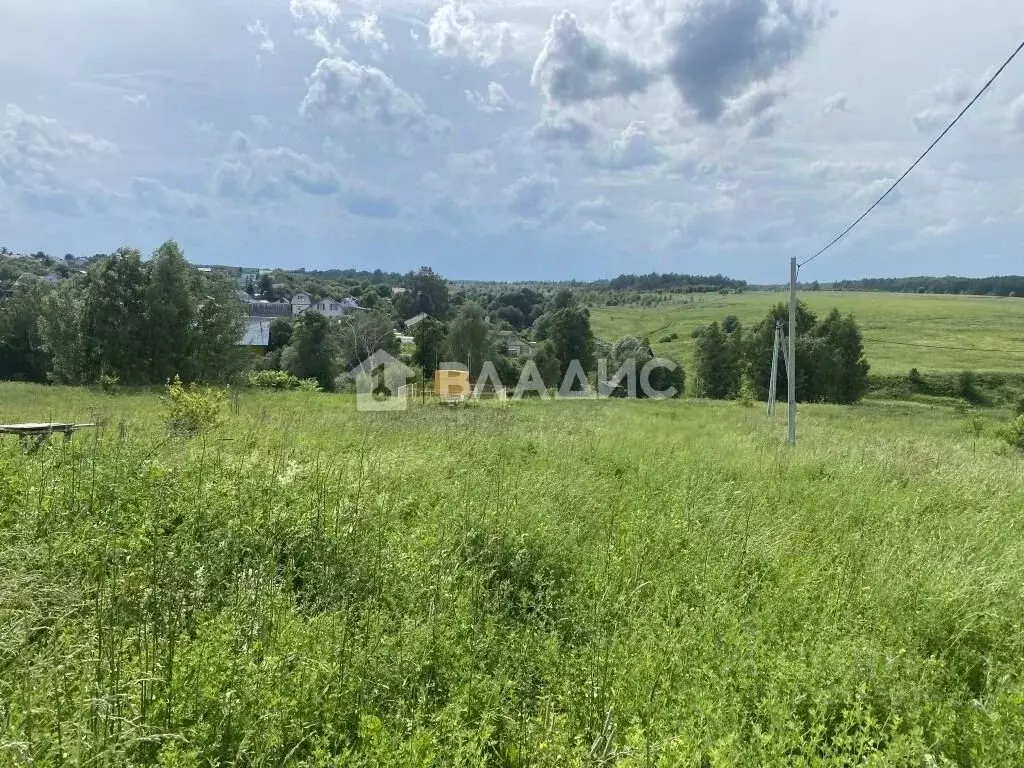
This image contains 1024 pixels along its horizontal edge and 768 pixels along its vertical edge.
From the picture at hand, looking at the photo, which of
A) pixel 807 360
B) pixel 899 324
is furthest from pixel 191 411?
pixel 899 324

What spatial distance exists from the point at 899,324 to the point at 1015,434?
7402 cm

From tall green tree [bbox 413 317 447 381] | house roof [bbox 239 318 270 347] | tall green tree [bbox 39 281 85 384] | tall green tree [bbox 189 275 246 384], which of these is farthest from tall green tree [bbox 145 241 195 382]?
tall green tree [bbox 413 317 447 381]

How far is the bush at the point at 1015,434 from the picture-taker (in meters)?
16.9

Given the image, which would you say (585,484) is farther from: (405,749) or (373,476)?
(405,749)

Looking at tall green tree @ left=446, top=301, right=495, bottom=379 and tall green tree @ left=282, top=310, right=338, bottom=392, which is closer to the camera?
tall green tree @ left=282, top=310, right=338, bottom=392

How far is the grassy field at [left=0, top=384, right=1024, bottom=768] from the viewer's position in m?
2.45

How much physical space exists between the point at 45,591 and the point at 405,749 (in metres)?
2.24

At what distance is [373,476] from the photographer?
5578 mm

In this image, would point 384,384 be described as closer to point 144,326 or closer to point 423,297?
point 144,326

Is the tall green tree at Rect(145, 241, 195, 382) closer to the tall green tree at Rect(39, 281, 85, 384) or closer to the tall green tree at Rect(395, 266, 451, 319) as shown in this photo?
the tall green tree at Rect(39, 281, 85, 384)

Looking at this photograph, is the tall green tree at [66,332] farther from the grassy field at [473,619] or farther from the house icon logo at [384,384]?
the grassy field at [473,619]

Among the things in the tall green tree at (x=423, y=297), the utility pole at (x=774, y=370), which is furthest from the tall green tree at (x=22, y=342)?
the utility pole at (x=774, y=370)

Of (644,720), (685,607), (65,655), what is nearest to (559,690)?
(644,720)

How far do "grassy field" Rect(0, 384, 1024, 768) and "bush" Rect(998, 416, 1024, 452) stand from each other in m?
14.5
